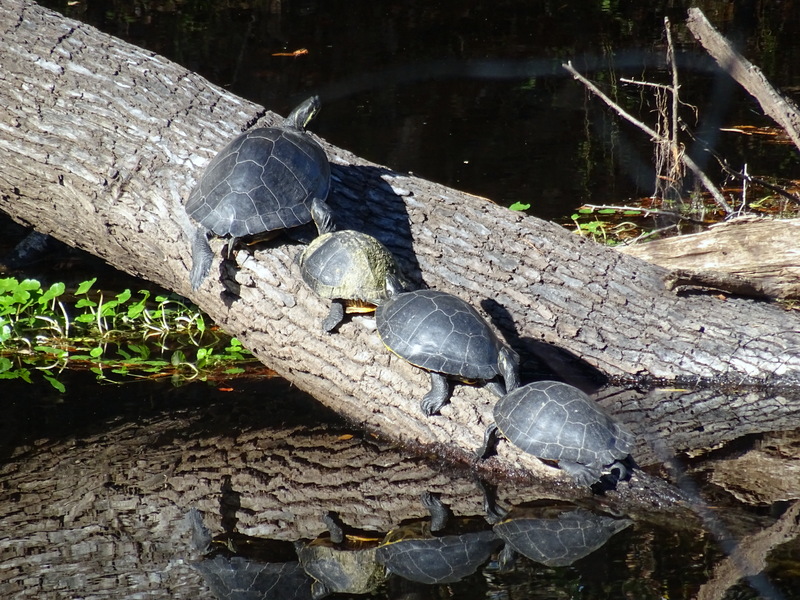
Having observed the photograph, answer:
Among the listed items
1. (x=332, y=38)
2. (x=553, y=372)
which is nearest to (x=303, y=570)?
(x=553, y=372)

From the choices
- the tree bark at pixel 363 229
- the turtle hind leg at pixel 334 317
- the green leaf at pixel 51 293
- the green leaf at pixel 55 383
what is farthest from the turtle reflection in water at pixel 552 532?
the green leaf at pixel 51 293

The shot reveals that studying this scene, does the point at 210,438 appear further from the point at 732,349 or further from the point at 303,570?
the point at 732,349

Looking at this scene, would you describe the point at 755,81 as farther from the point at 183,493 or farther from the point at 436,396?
the point at 183,493

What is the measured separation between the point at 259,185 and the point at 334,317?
0.67 m

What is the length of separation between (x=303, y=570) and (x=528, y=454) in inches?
38.9

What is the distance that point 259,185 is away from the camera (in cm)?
350

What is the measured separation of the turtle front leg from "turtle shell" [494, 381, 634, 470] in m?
0.24

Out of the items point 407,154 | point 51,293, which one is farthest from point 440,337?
point 407,154

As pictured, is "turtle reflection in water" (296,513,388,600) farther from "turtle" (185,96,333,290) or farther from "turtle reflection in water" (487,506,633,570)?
"turtle" (185,96,333,290)

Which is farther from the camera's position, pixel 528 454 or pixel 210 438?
pixel 210 438

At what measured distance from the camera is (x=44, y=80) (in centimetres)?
419

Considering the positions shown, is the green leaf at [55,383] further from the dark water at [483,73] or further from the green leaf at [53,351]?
the dark water at [483,73]

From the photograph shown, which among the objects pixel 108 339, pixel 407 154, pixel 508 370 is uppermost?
pixel 407 154

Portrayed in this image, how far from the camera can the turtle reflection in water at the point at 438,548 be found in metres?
2.60
